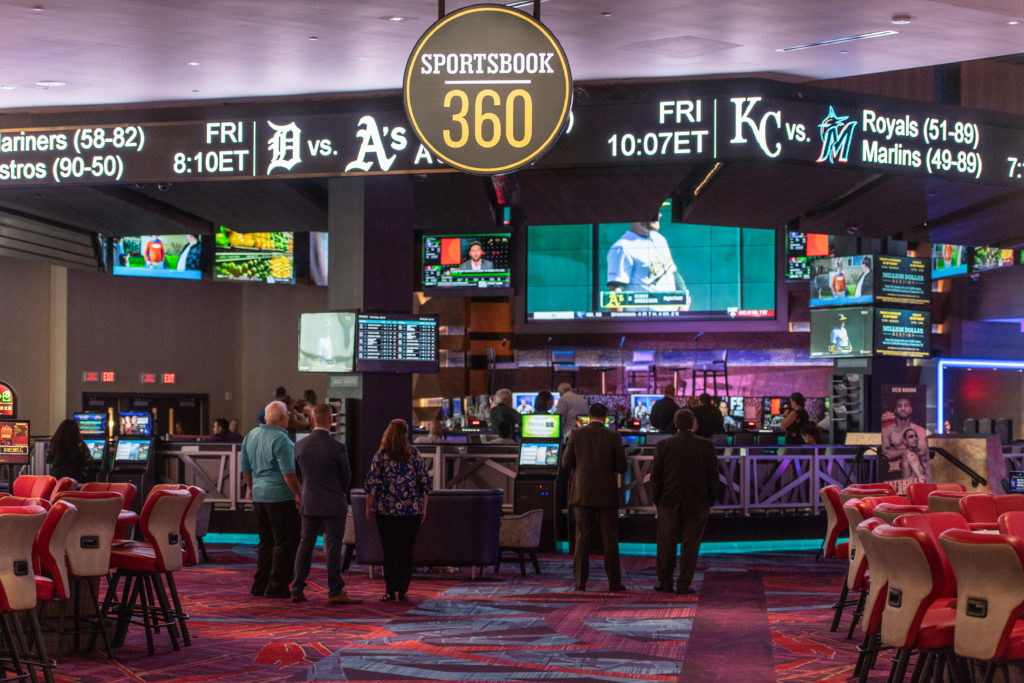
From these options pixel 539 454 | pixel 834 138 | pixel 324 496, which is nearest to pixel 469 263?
pixel 539 454

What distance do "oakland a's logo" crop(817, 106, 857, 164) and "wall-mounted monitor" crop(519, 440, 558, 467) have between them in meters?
3.82

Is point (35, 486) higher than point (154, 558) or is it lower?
higher

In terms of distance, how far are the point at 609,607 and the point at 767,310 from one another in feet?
34.8

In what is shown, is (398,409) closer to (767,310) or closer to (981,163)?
(981,163)

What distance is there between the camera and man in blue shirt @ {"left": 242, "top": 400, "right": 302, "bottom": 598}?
905cm

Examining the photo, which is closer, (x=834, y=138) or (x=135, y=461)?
(x=834, y=138)

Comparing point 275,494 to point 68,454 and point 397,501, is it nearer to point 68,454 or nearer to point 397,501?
point 397,501

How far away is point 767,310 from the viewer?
18.6 metres

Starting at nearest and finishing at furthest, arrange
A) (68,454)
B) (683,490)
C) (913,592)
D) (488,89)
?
1. (913,592)
2. (488,89)
3. (683,490)
4. (68,454)

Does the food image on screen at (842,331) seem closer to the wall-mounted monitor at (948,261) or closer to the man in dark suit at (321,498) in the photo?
the man in dark suit at (321,498)

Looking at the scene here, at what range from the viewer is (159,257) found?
19891mm

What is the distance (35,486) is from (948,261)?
56.0 feet

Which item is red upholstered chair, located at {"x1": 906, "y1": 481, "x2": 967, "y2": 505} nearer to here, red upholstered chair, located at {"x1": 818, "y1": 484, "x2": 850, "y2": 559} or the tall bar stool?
red upholstered chair, located at {"x1": 818, "y1": 484, "x2": 850, "y2": 559}

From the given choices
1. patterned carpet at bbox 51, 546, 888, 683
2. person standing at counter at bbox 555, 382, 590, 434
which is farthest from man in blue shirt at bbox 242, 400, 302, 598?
person standing at counter at bbox 555, 382, 590, 434
